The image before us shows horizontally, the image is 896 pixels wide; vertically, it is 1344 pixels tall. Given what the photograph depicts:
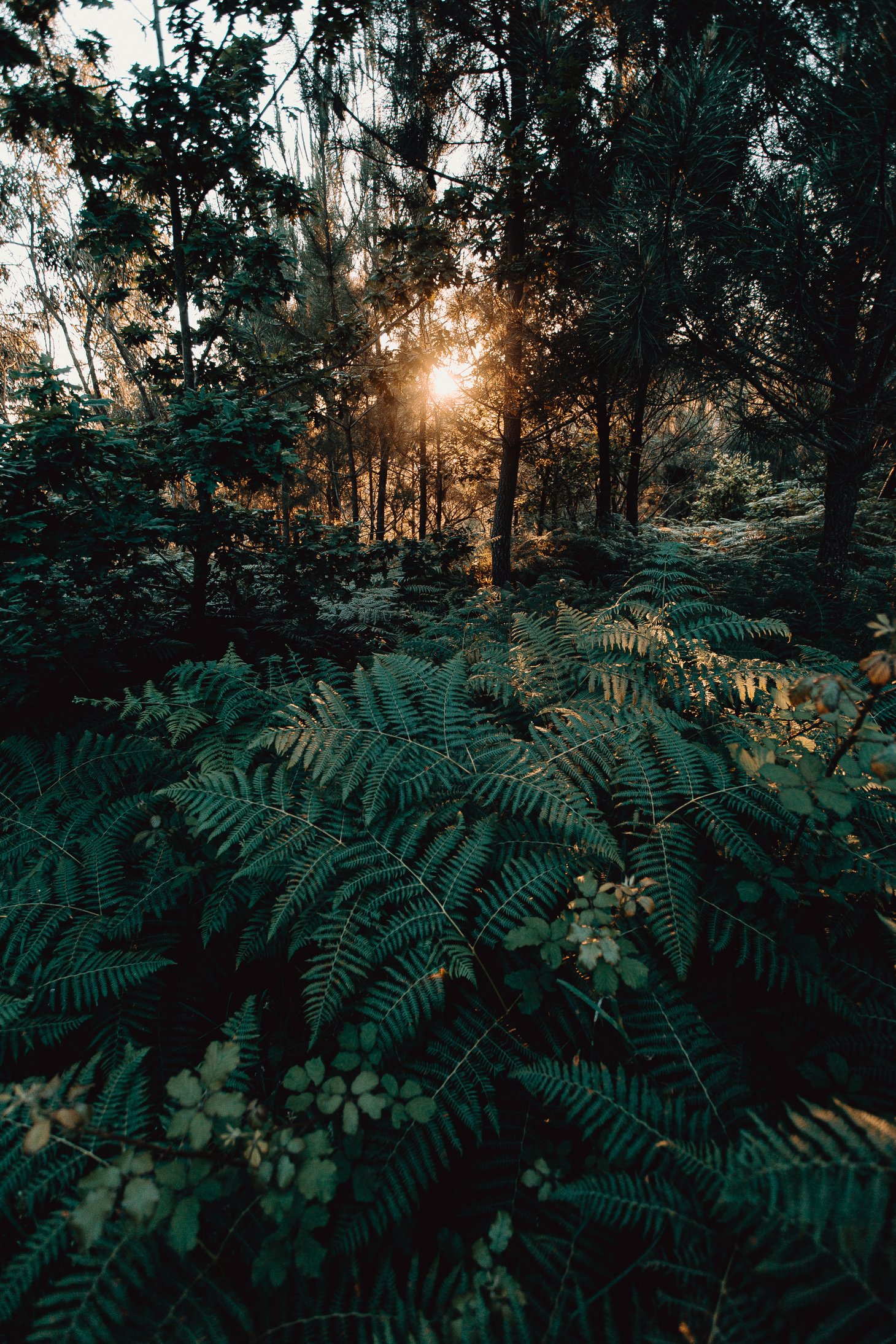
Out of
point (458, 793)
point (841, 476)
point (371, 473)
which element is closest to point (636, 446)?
point (841, 476)

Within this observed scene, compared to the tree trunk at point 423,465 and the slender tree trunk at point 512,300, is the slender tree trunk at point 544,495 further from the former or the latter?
the slender tree trunk at point 512,300

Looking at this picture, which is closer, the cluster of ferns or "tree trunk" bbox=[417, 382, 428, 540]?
the cluster of ferns

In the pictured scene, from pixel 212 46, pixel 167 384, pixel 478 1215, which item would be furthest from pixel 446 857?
pixel 212 46

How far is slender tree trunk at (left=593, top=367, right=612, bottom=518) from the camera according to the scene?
674 centimetres

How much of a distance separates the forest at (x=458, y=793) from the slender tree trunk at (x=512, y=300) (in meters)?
0.09

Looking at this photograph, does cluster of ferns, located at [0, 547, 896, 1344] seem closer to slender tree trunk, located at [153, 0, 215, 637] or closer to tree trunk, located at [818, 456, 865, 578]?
slender tree trunk, located at [153, 0, 215, 637]

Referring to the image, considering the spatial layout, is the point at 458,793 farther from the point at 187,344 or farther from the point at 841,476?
the point at 841,476

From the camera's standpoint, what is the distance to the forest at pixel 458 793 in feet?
3.14

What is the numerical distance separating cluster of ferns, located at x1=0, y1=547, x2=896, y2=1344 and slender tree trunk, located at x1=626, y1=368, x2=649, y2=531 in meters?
4.78

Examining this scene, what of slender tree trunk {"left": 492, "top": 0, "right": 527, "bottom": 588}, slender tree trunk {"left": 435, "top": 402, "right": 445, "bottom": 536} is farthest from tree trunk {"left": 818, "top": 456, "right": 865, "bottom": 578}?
slender tree trunk {"left": 435, "top": 402, "right": 445, "bottom": 536}

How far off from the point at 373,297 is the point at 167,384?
6.35ft

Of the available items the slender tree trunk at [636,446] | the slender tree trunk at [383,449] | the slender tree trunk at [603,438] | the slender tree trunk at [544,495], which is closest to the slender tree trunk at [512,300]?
the slender tree trunk at [603,438]

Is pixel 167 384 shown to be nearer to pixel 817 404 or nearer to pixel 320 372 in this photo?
pixel 320 372

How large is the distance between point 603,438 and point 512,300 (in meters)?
2.43
